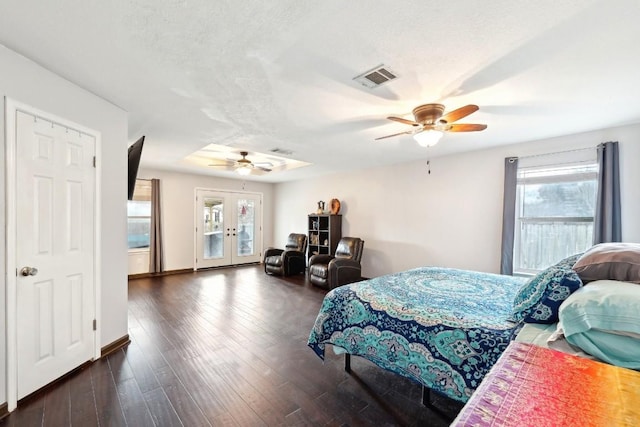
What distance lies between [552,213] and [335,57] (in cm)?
358

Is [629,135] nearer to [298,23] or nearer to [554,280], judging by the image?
[554,280]

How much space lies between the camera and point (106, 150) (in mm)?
2586

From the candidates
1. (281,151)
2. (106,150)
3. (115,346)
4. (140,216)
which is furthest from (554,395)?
(140,216)

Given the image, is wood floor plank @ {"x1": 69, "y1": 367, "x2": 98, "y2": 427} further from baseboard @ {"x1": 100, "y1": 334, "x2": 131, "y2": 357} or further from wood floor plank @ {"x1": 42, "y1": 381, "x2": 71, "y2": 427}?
baseboard @ {"x1": 100, "y1": 334, "x2": 131, "y2": 357}

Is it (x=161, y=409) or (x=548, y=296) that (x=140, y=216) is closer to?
(x=161, y=409)

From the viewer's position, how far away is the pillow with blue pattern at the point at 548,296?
1.48 meters

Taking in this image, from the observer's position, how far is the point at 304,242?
258 inches

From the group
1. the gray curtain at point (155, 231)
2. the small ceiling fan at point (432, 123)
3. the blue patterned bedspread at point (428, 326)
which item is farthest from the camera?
the gray curtain at point (155, 231)

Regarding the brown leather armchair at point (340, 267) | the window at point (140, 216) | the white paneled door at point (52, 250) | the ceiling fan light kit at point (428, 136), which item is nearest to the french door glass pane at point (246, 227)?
the window at point (140, 216)

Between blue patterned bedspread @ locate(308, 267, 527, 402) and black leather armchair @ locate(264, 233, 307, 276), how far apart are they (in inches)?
145

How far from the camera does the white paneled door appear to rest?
1.90 m

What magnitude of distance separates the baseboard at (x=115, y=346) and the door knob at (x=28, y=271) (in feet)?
3.37

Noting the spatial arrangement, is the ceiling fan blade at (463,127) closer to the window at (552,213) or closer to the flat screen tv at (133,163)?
the window at (552,213)

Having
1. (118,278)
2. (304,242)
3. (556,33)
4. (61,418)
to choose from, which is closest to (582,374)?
(556,33)
